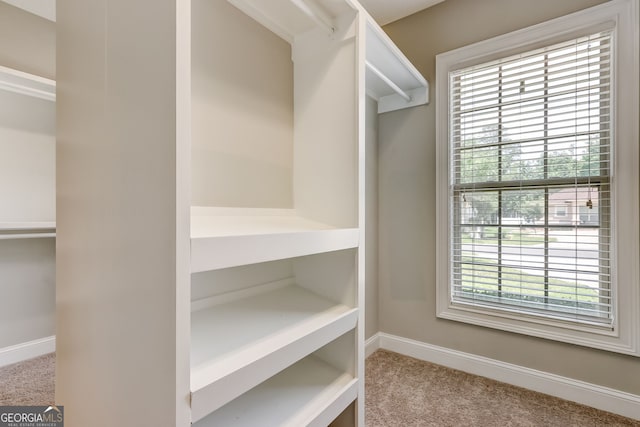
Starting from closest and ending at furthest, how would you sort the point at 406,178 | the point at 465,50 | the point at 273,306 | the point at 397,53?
the point at 273,306
the point at 397,53
the point at 465,50
the point at 406,178

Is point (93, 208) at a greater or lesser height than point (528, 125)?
lesser

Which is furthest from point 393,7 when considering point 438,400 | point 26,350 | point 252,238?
point 26,350

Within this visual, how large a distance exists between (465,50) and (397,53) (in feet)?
2.31

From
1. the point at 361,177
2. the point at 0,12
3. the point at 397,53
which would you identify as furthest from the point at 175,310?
the point at 0,12

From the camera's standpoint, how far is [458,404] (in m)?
1.73

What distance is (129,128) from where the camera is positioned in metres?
0.72

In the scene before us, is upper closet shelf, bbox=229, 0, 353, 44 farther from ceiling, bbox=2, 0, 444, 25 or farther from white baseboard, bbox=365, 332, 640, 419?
white baseboard, bbox=365, 332, 640, 419

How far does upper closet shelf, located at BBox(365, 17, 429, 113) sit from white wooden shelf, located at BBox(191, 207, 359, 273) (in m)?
0.95

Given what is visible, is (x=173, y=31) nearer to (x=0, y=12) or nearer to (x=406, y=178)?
(x=406, y=178)

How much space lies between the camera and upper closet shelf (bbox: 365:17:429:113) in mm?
1567

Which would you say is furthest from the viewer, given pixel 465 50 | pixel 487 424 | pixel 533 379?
pixel 465 50

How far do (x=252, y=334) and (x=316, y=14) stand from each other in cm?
120

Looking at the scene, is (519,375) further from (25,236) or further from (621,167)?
A: (25,236)

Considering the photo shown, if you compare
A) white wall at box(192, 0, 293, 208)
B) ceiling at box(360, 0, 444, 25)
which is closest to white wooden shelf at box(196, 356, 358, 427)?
white wall at box(192, 0, 293, 208)
